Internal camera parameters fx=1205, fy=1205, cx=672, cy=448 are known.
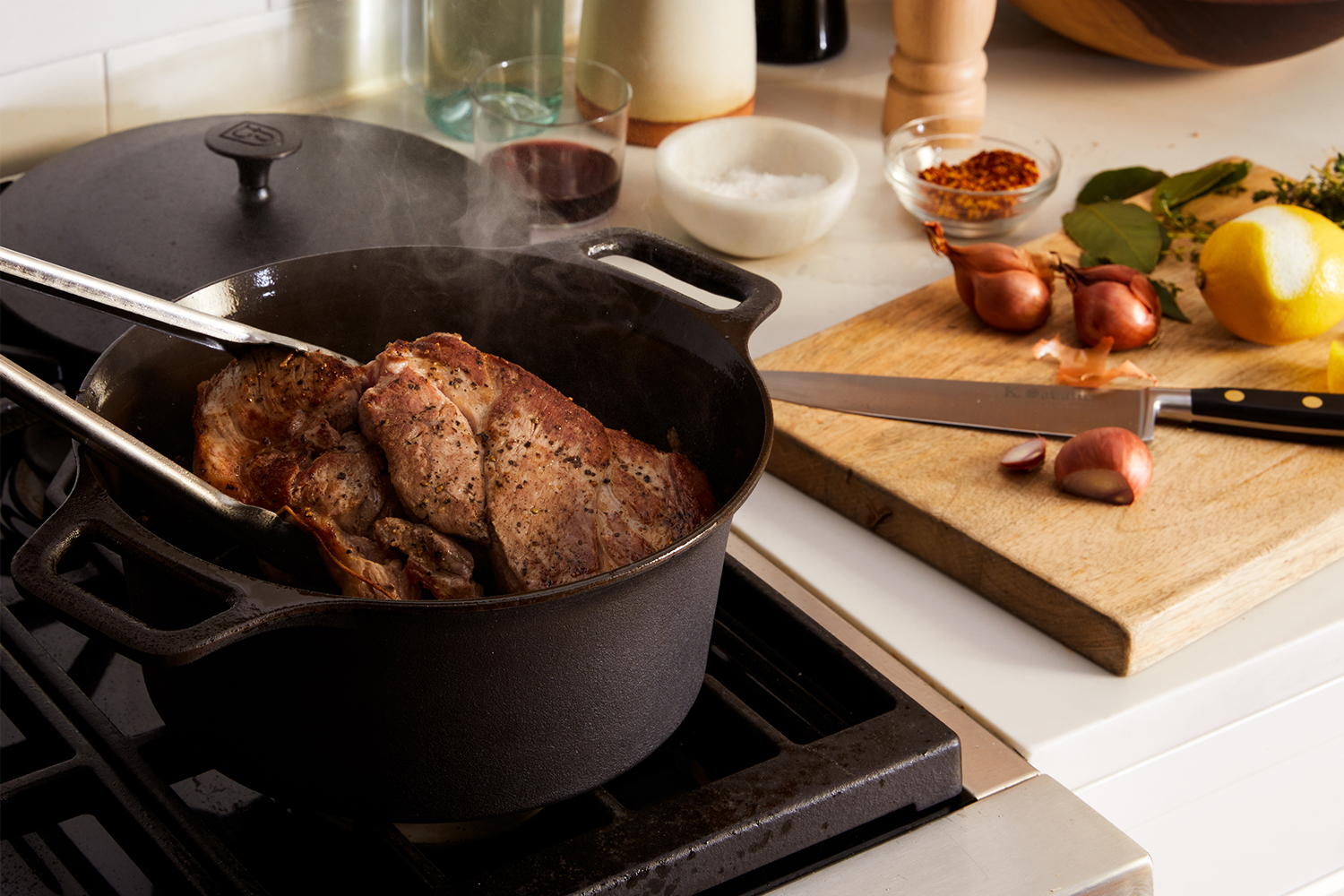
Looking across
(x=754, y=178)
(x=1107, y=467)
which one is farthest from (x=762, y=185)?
(x=1107, y=467)

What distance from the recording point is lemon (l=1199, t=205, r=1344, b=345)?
3.99ft

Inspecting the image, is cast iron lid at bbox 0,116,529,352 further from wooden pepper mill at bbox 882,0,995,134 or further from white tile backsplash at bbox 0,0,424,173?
wooden pepper mill at bbox 882,0,995,134

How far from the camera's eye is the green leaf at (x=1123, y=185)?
1523 mm

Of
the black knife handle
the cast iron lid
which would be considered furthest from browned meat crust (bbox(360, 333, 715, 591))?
the black knife handle

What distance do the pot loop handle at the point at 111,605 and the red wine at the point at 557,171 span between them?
0.86m

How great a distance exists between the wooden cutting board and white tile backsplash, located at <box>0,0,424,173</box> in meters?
0.72

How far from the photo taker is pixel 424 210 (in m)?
1.17

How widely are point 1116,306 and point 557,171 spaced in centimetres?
63

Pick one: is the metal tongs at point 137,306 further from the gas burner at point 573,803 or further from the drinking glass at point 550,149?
the drinking glass at point 550,149

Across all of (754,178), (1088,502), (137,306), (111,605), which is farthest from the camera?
(754,178)

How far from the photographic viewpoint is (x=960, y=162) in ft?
5.26

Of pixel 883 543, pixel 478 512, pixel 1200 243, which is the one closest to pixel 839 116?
pixel 1200 243

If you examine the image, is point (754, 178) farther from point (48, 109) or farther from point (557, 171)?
point (48, 109)

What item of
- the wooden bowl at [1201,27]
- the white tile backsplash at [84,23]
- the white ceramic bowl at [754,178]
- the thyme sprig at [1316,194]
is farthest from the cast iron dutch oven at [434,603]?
the wooden bowl at [1201,27]
